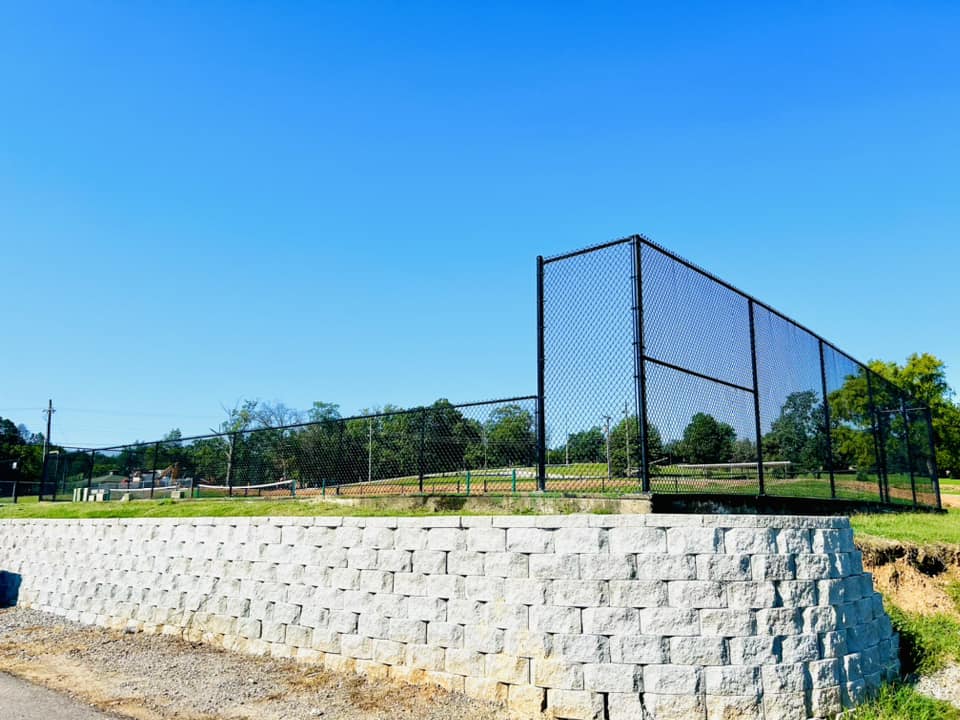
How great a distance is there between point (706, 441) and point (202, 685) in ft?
20.9

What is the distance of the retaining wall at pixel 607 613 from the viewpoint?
5.54 metres

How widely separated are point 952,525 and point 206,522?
11931 mm

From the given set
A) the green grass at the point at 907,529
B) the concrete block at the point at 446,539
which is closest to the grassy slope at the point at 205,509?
the concrete block at the point at 446,539

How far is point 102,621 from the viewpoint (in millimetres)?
11719

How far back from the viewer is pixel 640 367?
6.98 meters

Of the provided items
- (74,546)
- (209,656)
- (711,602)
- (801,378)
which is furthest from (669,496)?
(74,546)


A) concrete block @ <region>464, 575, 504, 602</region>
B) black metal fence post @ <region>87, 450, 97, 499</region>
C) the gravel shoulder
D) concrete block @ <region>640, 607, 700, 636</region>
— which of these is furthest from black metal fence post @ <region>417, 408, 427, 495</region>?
black metal fence post @ <region>87, 450, 97, 499</region>

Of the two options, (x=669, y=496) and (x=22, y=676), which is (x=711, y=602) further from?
(x=22, y=676)

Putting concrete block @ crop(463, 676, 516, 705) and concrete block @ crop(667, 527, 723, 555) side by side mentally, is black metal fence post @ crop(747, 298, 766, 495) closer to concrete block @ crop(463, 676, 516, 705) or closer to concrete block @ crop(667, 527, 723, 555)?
concrete block @ crop(667, 527, 723, 555)

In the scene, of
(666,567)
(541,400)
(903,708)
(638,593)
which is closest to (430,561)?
(541,400)

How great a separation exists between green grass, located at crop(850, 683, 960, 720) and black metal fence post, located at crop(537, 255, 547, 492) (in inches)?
140

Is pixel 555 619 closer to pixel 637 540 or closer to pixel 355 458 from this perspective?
pixel 637 540

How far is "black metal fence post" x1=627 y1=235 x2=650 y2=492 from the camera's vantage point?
6.75 meters

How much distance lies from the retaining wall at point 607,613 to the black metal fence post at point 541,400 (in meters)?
1.15
